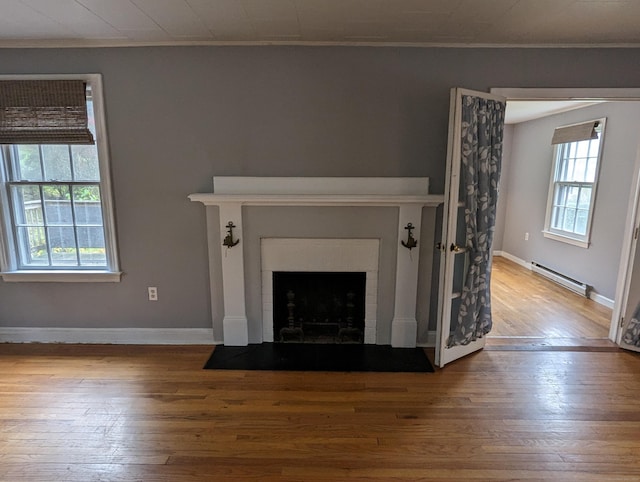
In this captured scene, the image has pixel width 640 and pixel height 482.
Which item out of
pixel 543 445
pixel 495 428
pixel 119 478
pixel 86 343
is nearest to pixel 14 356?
pixel 86 343

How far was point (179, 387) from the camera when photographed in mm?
2479

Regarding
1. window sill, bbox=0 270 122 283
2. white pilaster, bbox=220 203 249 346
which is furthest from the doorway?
window sill, bbox=0 270 122 283

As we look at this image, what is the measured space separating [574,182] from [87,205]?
5272 millimetres

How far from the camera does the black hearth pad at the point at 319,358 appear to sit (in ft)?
8.93

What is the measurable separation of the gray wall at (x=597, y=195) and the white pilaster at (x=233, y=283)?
11.6 ft

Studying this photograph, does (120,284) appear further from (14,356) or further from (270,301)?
(270,301)

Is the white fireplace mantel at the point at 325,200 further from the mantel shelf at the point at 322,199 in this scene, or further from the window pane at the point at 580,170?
the window pane at the point at 580,170

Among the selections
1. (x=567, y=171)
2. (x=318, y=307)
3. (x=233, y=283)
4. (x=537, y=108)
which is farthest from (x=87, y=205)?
(x=567, y=171)

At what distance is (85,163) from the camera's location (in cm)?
286

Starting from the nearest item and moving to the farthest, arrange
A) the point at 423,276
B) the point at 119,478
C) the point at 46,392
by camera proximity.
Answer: the point at 119,478, the point at 46,392, the point at 423,276

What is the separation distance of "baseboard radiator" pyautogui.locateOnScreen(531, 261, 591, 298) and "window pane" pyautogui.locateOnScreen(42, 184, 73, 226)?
5184 mm

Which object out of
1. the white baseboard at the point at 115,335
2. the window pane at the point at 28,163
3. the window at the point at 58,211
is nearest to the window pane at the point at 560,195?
the white baseboard at the point at 115,335

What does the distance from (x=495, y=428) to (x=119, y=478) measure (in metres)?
1.94

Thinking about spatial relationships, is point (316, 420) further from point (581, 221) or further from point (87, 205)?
point (581, 221)
